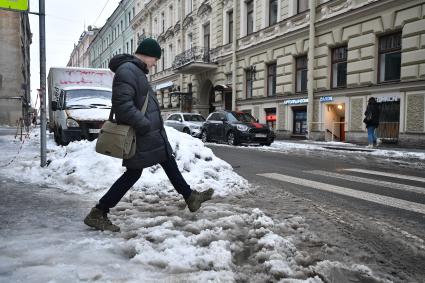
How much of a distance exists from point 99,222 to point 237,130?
41.7ft

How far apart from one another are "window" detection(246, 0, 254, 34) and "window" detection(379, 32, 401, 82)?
10293 mm

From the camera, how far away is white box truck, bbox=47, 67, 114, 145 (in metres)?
11.5

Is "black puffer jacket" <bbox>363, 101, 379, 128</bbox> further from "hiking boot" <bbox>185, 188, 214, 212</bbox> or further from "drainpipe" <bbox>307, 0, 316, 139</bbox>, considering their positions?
"hiking boot" <bbox>185, 188, 214, 212</bbox>

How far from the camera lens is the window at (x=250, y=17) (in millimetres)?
24641

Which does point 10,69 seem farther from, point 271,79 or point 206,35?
point 271,79

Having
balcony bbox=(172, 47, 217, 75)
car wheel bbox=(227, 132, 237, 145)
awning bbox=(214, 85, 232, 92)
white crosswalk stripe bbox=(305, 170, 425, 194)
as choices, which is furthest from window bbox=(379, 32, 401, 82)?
balcony bbox=(172, 47, 217, 75)

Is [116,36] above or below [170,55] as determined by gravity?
above

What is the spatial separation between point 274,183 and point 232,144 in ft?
32.5

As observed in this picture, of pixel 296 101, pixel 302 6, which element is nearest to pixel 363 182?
pixel 296 101

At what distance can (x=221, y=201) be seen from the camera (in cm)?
496

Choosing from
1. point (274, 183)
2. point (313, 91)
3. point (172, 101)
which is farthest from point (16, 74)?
point (274, 183)

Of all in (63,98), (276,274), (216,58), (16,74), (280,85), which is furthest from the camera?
(16,74)

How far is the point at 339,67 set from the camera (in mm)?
18062

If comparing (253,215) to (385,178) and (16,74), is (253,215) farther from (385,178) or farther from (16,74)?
(16,74)
